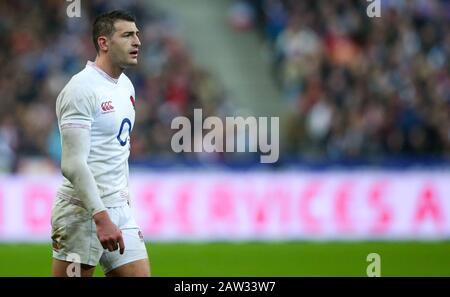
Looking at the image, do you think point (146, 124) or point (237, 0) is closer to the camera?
point (146, 124)

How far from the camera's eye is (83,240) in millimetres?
7383

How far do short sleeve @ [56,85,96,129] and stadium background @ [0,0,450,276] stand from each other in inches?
231

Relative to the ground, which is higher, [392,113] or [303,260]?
[392,113]

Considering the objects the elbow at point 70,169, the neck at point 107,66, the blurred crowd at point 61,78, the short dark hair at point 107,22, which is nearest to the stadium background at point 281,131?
the blurred crowd at point 61,78

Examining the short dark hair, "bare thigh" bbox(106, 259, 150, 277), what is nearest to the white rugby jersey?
the short dark hair

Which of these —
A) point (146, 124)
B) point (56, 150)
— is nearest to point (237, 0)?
point (146, 124)

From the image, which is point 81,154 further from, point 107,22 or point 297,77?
point 297,77

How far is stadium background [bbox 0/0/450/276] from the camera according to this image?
16.2 metres

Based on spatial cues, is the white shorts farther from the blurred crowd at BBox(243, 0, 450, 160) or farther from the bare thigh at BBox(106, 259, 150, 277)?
the blurred crowd at BBox(243, 0, 450, 160)

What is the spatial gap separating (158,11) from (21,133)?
16.8 feet

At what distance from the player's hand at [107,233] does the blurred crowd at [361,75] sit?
11.5 meters

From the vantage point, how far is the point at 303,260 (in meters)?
14.4
